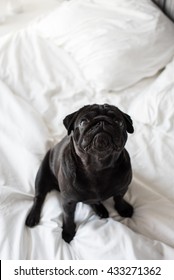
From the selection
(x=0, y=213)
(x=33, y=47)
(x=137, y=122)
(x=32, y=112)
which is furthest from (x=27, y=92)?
(x=0, y=213)

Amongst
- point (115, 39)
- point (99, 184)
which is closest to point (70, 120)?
point (99, 184)

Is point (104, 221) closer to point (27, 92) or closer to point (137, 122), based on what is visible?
point (137, 122)

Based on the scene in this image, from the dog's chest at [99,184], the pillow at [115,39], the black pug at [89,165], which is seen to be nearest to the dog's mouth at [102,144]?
the black pug at [89,165]

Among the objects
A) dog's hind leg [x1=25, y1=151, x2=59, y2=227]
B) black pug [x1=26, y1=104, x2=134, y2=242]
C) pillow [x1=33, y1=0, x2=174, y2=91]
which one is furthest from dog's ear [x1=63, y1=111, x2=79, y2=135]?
pillow [x1=33, y1=0, x2=174, y2=91]

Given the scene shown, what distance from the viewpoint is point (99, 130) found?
746 mm

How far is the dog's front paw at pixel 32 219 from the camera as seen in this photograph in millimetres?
1000

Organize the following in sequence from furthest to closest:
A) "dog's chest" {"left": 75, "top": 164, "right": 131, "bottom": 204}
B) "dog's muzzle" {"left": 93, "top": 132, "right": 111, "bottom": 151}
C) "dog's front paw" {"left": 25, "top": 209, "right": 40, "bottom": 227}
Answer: "dog's front paw" {"left": 25, "top": 209, "right": 40, "bottom": 227}
"dog's chest" {"left": 75, "top": 164, "right": 131, "bottom": 204}
"dog's muzzle" {"left": 93, "top": 132, "right": 111, "bottom": 151}

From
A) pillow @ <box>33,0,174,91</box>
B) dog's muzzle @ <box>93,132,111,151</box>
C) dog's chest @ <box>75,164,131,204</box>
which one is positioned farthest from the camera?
pillow @ <box>33,0,174,91</box>

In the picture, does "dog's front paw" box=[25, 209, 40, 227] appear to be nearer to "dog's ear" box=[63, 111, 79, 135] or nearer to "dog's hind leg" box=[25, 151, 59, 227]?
"dog's hind leg" box=[25, 151, 59, 227]

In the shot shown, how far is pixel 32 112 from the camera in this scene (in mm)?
1336

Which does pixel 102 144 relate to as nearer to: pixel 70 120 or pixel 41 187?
pixel 70 120

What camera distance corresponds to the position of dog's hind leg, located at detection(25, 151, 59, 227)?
3.32ft

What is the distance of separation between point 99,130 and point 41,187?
1.38 feet

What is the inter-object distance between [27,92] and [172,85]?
0.67 metres
